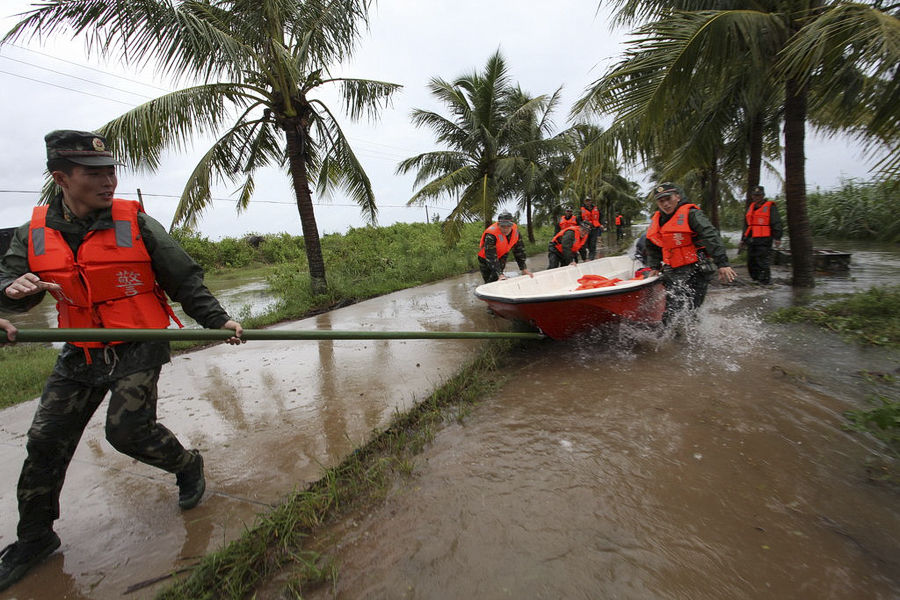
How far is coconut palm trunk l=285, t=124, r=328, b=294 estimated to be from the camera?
723 cm

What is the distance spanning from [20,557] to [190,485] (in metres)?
0.66

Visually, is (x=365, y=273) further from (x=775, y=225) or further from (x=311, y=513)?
(x=311, y=513)

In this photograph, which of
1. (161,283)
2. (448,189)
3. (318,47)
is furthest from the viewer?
(448,189)

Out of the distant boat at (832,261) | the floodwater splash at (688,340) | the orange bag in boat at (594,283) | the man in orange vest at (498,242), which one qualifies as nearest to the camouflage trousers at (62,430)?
the floodwater splash at (688,340)

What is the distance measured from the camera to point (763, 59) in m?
5.63

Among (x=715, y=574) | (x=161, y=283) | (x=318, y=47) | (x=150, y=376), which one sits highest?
(x=318, y=47)

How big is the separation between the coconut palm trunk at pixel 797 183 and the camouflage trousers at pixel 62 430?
8.13m

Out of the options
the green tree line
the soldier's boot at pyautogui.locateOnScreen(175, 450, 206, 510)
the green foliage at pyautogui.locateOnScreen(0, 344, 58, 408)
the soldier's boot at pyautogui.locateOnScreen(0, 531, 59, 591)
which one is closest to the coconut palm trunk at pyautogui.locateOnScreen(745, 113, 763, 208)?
the green tree line

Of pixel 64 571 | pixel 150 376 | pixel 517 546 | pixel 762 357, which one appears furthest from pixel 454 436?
pixel 762 357

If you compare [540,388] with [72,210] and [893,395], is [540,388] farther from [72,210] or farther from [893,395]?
[72,210]

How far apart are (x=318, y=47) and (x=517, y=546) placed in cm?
805

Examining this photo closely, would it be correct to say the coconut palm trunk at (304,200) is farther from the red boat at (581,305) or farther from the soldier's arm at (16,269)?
the soldier's arm at (16,269)

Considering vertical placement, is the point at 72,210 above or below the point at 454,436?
above

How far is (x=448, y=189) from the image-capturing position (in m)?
12.2
